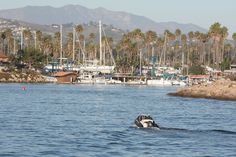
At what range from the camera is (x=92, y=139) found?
43906mm

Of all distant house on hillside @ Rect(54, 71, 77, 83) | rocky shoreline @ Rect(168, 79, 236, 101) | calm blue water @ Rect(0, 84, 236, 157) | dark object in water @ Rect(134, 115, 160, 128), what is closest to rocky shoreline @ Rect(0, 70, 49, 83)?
distant house on hillside @ Rect(54, 71, 77, 83)

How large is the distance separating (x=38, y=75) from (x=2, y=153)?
15549 centimetres

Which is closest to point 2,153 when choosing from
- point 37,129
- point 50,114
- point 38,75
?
point 37,129

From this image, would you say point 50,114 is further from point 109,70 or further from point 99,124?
point 109,70

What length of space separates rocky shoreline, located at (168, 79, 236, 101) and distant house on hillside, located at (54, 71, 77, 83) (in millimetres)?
67694

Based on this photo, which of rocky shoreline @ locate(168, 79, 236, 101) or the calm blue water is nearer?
the calm blue water

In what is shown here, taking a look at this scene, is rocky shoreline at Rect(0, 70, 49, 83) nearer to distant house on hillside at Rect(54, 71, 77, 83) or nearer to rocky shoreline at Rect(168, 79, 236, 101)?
distant house on hillside at Rect(54, 71, 77, 83)

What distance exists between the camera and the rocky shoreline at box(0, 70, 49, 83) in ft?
614

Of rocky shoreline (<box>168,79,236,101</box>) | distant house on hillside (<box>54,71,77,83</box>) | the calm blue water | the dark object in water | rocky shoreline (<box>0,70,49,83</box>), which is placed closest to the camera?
the calm blue water

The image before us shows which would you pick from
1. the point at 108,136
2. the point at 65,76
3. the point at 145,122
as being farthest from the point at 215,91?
the point at 65,76

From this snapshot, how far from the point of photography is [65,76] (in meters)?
190

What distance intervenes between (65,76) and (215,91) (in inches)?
3114

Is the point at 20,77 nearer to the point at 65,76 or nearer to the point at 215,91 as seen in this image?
the point at 65,76

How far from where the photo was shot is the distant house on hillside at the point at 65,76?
620 ft
